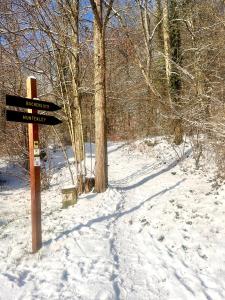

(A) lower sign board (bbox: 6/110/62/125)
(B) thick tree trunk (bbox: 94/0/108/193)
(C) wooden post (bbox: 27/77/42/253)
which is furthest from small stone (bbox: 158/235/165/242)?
(B) thick tree trunk (bbox: 94/0/108/193)

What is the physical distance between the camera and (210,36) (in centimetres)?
1268

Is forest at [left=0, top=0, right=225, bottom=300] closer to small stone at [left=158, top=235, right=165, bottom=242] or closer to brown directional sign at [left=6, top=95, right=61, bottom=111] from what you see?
small stone at [left=158, top=235, right=165, bottom=242]

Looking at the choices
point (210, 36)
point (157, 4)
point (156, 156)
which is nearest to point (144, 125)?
point (156, 156)

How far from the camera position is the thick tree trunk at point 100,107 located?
383 inches

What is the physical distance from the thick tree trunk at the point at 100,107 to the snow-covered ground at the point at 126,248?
0.52 meters

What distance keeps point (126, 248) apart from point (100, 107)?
500cm

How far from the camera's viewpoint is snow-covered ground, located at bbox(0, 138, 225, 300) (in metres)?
4.29

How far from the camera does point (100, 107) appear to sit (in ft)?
32.1

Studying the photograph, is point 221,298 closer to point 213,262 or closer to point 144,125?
point 213,262

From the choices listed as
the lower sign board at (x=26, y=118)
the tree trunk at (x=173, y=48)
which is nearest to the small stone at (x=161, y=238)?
the lower sign board at (x=26, y=118)

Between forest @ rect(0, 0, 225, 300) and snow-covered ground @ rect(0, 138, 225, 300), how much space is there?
2cm

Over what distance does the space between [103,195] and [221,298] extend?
5543 millimetres

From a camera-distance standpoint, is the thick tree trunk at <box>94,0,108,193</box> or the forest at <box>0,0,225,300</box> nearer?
the forest at <box>0,0,225,300</box>

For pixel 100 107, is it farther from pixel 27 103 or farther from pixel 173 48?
pixel 173 48
